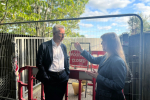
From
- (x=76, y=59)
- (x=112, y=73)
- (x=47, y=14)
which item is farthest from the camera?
→ (x=47, y=14)

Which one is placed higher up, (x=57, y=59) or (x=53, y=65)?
(x=57, y=59)

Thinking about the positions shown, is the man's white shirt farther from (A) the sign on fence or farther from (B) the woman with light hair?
(B) the woman with light hair

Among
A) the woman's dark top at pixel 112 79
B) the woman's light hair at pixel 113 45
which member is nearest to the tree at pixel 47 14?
the woman's light hair at pixel 113 45

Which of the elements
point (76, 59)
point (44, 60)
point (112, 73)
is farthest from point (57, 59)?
point (112, 73)

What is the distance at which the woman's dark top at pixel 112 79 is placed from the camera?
1415 mm

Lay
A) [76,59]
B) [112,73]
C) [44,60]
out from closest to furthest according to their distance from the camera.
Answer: [112,73] → [44,60] → [76,59]

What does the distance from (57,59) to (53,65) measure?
130mm

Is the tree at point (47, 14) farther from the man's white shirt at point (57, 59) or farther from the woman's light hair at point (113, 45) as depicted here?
the woman's light hair at point (113, 45)

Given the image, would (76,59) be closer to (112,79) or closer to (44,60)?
(44,60)

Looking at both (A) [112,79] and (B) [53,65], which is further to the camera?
(B) [53,65]

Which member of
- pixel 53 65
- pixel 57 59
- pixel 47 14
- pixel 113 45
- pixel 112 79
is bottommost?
pixel 112 79

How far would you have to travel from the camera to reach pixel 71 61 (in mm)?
2789

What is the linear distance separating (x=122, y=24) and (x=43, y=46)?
152cm

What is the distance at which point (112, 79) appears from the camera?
1512 millimetres
